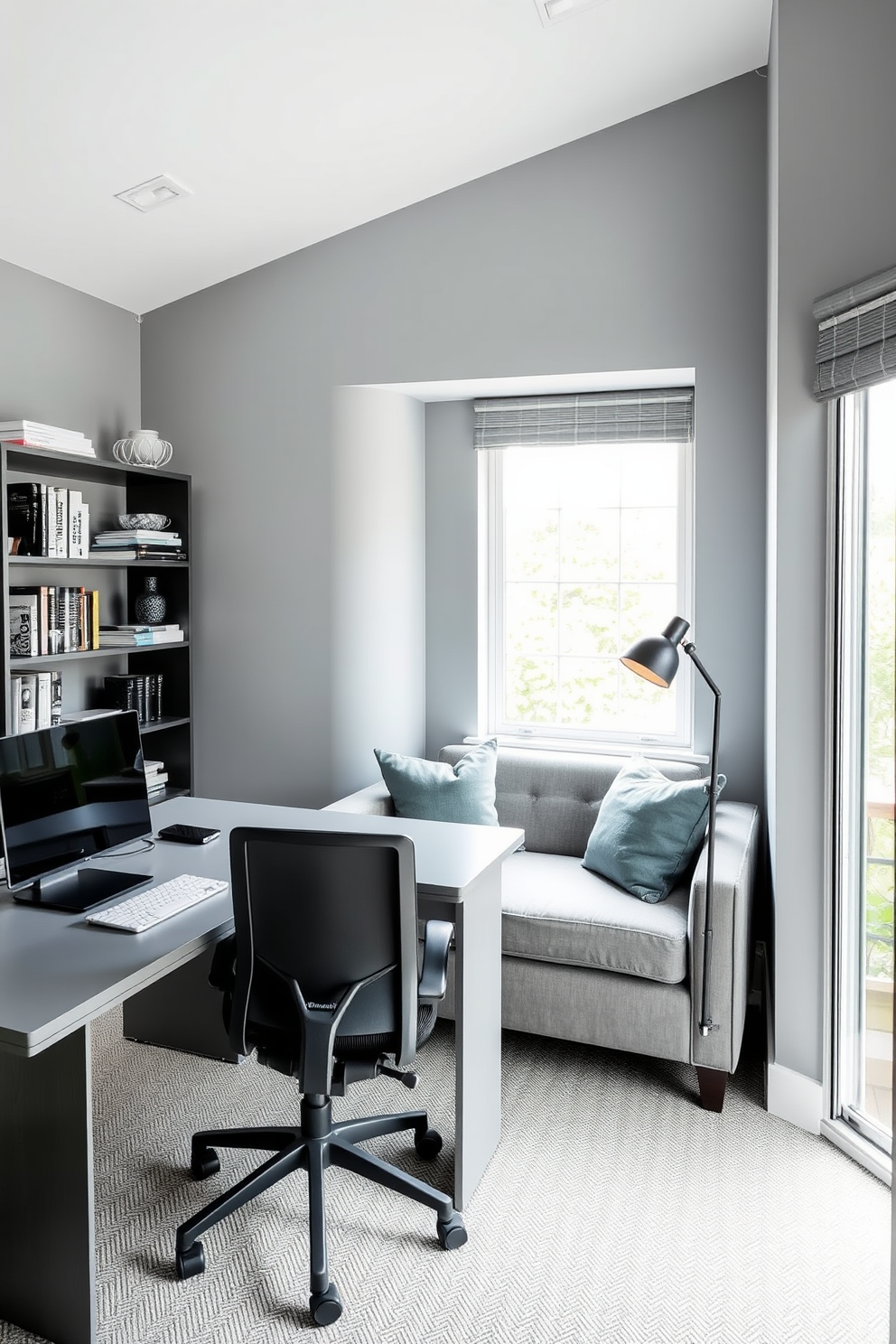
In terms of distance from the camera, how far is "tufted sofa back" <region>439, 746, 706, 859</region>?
332 centimetres

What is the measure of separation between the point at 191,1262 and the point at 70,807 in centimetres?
96

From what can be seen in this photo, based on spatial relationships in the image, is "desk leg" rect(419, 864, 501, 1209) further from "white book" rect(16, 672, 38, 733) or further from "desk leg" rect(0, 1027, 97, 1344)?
"white book" rect(16, 672, 38, 733)

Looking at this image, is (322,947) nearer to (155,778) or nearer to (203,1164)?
(203,1164)

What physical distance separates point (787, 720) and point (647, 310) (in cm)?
159

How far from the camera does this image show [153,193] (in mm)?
2910

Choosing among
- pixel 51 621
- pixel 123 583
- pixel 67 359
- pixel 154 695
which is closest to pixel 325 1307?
pixel 51 621

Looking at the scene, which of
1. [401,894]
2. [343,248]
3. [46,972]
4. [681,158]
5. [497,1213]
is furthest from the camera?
[343,248]

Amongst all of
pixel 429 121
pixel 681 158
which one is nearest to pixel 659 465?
pixel 681 158

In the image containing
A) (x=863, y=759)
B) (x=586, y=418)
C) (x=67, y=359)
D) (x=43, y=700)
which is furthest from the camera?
(x=586, y=418)

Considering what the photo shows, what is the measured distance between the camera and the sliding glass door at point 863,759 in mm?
2113

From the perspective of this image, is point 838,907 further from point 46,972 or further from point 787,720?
point 46,972

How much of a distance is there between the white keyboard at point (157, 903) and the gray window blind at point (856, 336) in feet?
6.03

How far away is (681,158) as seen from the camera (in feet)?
10.2

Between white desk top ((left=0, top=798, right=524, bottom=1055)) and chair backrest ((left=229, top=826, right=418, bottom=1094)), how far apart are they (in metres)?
0.13
